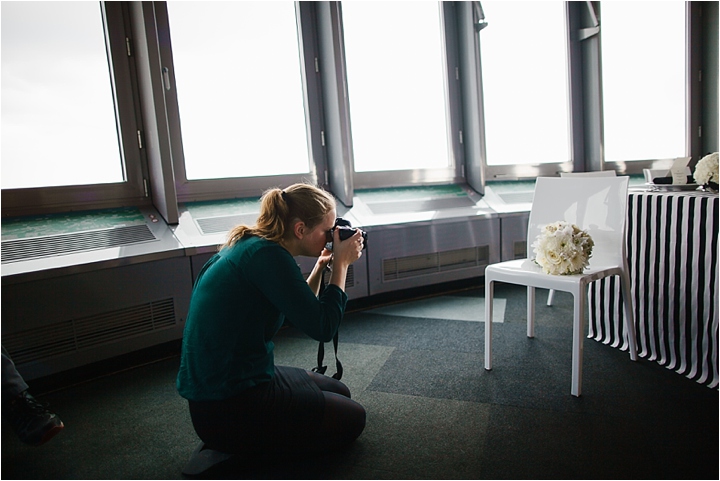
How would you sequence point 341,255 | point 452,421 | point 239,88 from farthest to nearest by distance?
1. point 239,88
2. point 452,421
3. point 341,255

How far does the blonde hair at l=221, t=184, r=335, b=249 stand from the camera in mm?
1419

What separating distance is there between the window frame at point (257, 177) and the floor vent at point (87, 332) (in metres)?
0.87

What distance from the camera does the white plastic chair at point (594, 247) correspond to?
1.86m

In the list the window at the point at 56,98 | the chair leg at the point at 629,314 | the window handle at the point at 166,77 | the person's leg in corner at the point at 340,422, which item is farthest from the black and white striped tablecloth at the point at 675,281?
the window at the point at 56,98

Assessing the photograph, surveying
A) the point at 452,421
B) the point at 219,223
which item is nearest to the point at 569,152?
the point at 219,223

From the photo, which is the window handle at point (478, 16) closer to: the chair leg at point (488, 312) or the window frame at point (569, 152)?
the window frame at point (569, 152)

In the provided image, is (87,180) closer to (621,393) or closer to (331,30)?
(331,30)

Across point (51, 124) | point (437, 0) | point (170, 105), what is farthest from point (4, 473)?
point (437, 0)

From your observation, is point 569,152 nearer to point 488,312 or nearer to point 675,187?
point 675,187

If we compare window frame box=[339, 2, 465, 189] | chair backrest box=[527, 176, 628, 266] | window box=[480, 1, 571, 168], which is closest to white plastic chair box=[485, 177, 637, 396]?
chair backrest box=[527, 176, 628, 266]

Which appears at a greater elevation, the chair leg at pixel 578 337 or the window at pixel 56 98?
the window at pixel 56 98

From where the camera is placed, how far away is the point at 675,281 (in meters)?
2.00

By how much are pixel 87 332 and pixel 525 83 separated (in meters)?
3.83

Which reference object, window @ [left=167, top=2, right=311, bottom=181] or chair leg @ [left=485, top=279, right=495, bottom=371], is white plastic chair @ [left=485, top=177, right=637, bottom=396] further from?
window @ [left=167, top=2, right=311, bottom=181]
